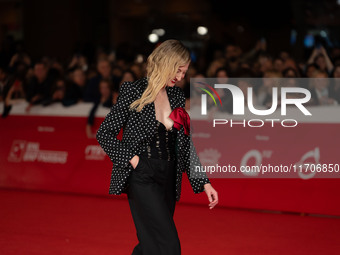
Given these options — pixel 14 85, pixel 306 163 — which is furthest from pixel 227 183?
pixel 14 85

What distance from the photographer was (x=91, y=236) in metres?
7.43

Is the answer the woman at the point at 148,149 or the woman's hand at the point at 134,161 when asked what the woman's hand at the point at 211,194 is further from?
the woman's hand at the point at 134,161

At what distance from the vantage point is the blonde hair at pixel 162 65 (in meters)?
4.25

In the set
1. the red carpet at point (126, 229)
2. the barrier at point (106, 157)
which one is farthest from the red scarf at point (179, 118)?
the barrier at point (106, 157)

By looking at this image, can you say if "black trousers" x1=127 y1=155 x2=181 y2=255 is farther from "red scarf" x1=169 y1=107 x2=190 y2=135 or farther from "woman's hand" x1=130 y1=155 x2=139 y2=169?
"red scarf" x1=169 y1=107 x2=190 y2=135

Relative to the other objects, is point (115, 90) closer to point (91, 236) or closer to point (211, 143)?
point (211, 143)

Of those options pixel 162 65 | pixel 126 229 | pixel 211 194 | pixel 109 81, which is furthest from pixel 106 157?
pixel 162 65

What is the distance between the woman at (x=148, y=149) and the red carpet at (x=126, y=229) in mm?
2383

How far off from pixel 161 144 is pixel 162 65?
546 mm

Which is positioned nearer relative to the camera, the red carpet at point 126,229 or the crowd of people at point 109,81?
the red carpet at point 126,229

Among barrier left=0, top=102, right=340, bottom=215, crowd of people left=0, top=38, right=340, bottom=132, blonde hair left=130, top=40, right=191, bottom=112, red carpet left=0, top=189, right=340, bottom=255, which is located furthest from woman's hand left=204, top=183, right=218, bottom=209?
crowd of people left=0, top=38, right=340, bottom=132

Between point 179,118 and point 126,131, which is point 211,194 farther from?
point 126,131

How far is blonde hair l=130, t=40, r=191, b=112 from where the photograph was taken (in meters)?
4.25

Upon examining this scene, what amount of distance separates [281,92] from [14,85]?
476cm
